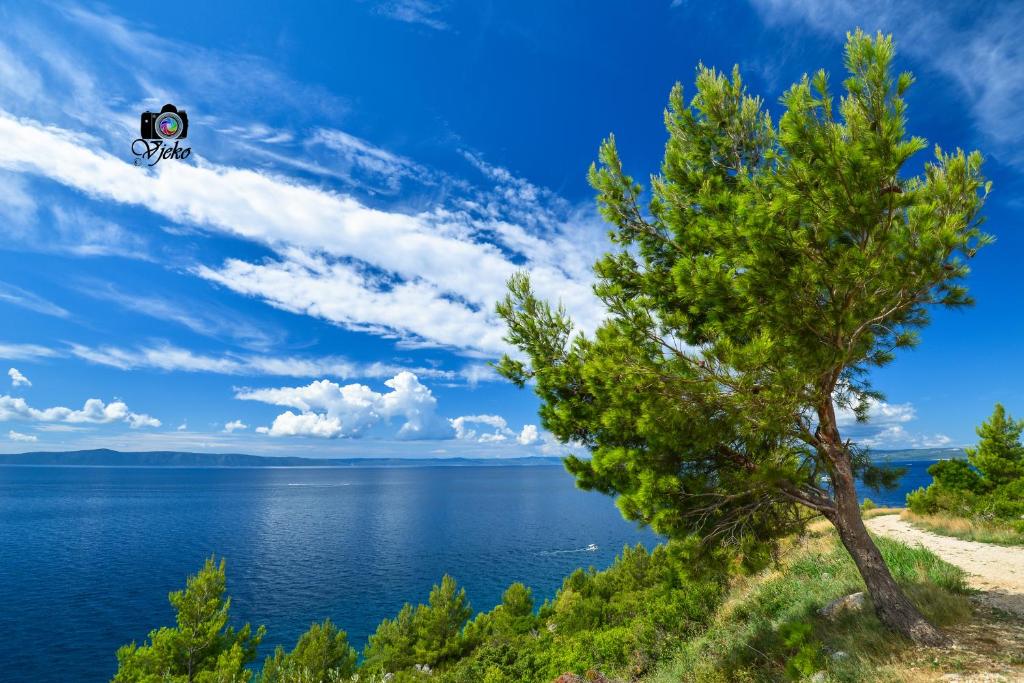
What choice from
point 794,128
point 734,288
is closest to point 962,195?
point 794,128

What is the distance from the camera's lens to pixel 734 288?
7730mm

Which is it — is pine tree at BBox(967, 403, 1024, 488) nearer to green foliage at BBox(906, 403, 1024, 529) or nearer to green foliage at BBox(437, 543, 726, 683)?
green foliage at BBox(906, 403, 1024, 529)

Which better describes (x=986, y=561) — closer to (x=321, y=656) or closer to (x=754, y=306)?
(x=754, y=306)

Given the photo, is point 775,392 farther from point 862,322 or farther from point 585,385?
point 585,385

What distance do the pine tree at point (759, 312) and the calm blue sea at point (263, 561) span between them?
3349mm

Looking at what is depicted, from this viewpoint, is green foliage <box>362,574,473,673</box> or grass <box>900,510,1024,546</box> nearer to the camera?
grass <box>900,510,1024,546</box>

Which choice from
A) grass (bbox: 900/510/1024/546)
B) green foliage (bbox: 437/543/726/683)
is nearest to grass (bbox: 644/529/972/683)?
green foliage (bbox: 437/543/726/683)

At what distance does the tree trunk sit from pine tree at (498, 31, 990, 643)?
1.2 inches

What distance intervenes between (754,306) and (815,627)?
7715 millimetres

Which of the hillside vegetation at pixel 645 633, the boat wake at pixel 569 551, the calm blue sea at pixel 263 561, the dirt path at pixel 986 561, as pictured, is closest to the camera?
the hillside vegetation at pixel 645 633

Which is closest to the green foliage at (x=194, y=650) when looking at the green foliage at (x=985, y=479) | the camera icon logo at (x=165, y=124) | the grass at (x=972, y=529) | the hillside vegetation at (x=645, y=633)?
the hillside vegetation at (x=645, y=633)

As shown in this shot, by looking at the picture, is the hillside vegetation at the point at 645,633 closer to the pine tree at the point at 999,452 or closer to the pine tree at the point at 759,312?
the pine tree at the point at 759,312

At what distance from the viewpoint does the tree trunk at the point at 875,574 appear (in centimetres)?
805

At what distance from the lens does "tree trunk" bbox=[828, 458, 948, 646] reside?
8.05 metres
